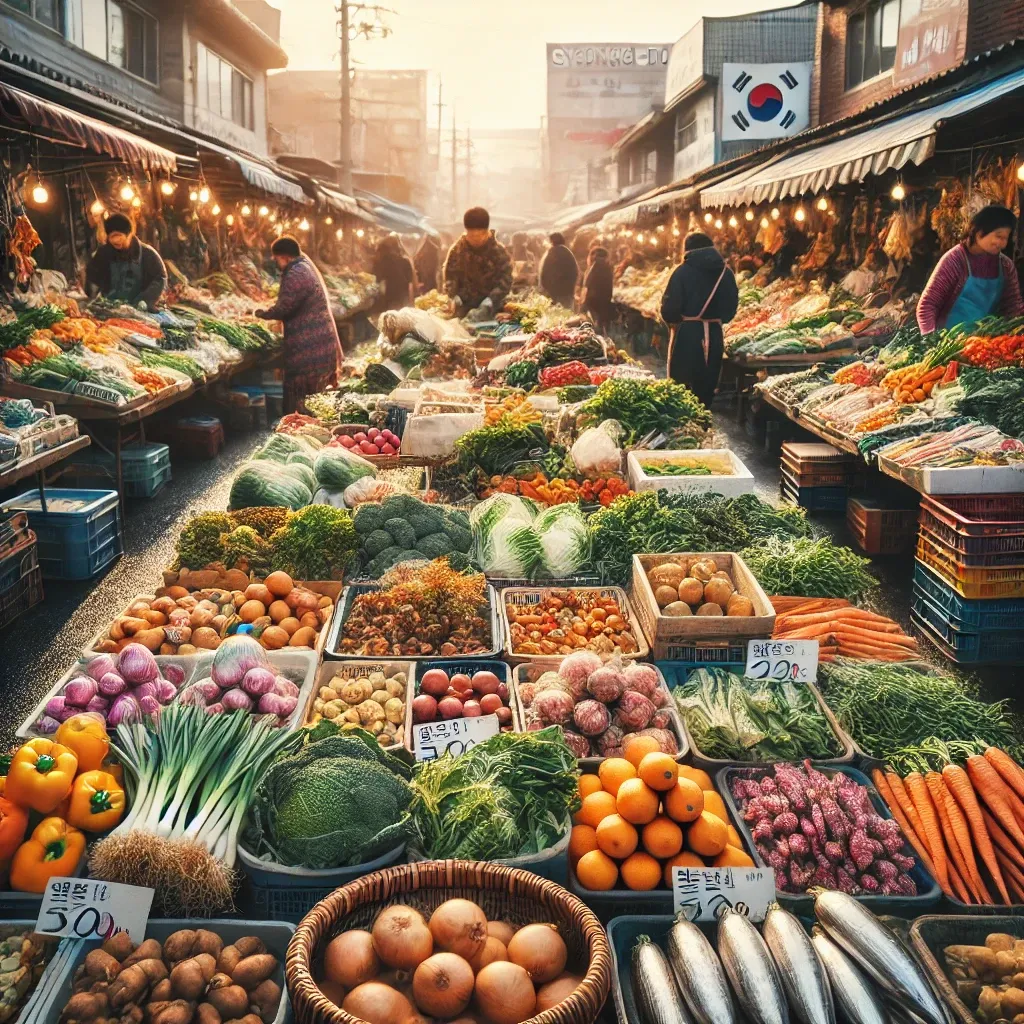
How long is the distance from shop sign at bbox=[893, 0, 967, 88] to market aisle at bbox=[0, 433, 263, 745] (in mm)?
9814

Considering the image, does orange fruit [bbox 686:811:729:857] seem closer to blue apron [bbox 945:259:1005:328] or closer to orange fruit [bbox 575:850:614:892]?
orange fruit [bbox 575:850:614:892]

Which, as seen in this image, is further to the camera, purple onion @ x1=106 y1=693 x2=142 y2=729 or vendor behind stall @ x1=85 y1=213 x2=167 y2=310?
vendor behind stall @ x1=85 y1=213 x2=167 y2=310

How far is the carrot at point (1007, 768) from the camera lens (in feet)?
10.1

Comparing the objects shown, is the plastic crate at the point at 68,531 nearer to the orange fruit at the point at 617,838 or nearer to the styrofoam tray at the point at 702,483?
the styrofoam tray at the point at 702,483

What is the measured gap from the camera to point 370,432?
6.69m

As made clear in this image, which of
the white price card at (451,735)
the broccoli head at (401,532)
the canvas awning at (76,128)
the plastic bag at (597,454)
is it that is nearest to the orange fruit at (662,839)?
the white price card at (451,735)

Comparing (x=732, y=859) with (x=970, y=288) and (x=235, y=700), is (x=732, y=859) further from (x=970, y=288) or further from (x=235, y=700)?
(x=970, y=288)

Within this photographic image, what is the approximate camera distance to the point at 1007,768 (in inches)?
123

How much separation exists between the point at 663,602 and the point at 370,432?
128 inches

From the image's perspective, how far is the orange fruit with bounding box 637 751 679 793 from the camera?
105 inches

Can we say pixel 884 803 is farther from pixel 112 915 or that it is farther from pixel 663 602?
pixel 112 915

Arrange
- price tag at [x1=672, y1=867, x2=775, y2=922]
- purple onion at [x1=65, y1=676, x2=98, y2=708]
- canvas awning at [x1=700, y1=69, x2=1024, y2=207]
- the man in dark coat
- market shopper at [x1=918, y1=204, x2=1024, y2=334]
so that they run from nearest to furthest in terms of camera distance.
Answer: price tag at [x1=672, y1=867, x2=775, y2=922]
purple onion at [x1=65, y1=676, x2=98, y2=708]
market shopper at [x1=918, y1=204, x2=1024, y2=334]
canvas awning at [x1=700, y1=69, x2=1024, y2=207]
the man in dark coat

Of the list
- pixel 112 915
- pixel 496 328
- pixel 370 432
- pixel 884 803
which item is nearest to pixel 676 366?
pixel 496 328

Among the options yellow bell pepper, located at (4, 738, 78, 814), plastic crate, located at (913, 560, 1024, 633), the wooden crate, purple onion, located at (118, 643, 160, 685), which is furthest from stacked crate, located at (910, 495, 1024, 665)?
yellow bell pepper, located at (4, 738, 78, 814)
